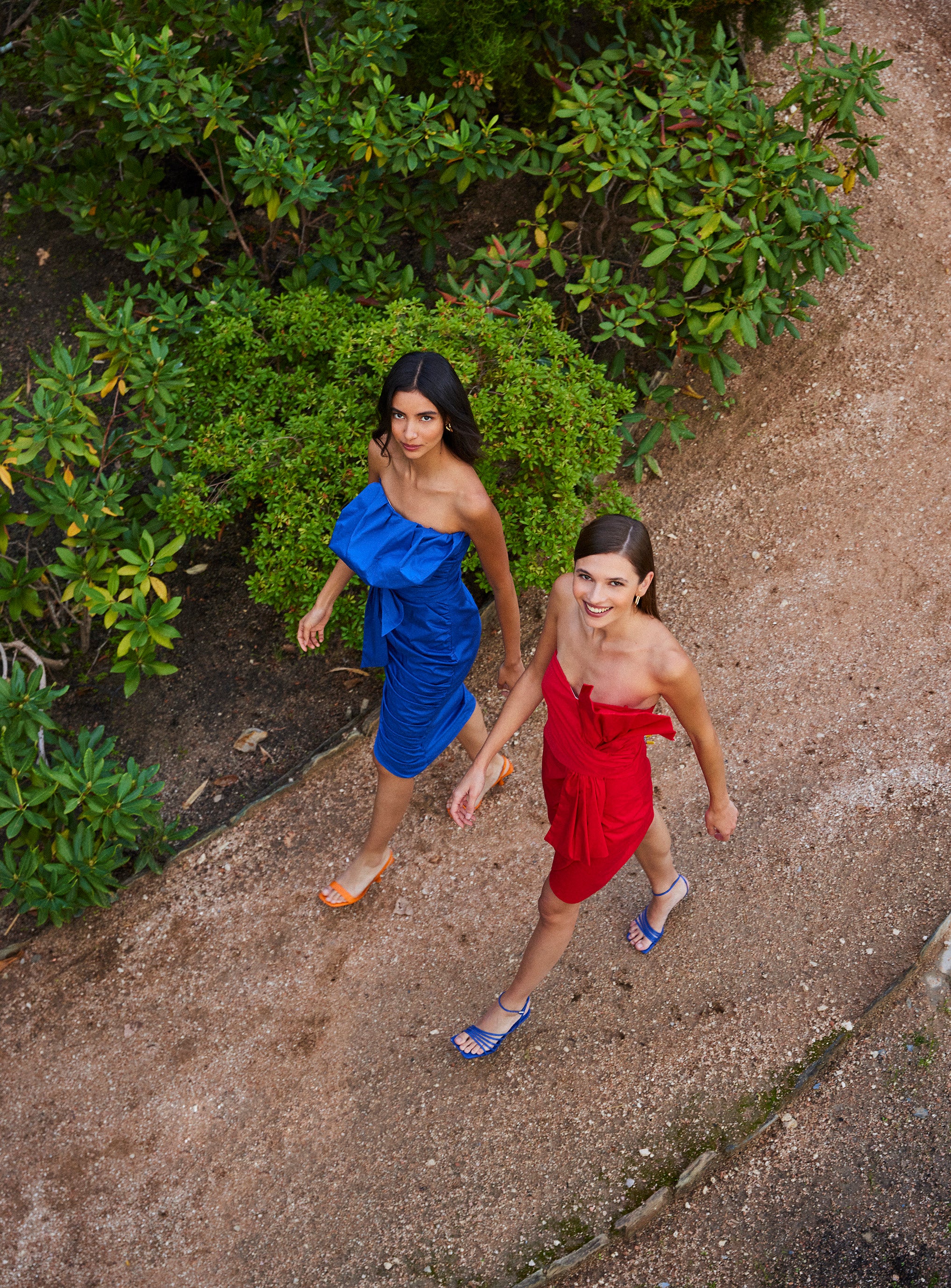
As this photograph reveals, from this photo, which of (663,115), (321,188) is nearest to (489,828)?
(321,188)

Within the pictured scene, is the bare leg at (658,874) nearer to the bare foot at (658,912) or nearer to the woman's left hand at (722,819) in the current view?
the bare foot at (658,912)

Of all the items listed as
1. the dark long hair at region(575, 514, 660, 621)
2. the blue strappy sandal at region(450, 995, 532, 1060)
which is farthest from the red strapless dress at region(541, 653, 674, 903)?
the blue strappy sandal at region(450, 995, 532, 1060)

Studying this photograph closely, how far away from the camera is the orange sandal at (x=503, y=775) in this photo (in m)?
4.58

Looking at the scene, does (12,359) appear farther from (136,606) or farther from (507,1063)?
(507,1063)

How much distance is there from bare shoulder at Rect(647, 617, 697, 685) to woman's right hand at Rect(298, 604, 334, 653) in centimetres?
145

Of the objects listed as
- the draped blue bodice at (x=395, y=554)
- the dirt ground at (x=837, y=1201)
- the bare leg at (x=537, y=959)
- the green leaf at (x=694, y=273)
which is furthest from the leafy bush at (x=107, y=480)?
the dirt ground at (x=837, y=1201)

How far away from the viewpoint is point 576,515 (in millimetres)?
4523

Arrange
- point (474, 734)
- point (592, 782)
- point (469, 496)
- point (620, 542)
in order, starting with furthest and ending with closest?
1. point (474, 734)
2. point (469, 496)
3. point (592, 782)
4. point (620, 542)

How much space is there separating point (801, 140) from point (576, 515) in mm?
2161

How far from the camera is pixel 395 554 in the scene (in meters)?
3.45

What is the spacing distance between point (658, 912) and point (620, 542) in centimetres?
195

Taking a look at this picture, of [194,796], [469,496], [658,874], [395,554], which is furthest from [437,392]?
[194,796]

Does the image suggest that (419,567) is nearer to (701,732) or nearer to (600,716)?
(600,716)

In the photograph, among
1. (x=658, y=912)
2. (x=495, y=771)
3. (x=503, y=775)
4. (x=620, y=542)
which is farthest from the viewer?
(x=503, y=775)
